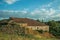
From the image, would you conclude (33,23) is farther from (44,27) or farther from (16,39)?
(16,39)

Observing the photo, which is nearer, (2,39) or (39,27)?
(2,39)

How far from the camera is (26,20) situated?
50438 mm

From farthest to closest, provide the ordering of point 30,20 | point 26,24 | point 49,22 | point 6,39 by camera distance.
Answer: point 49,22
point 30,20
point 26,24
point 6,39

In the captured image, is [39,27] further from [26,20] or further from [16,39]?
[16,39]

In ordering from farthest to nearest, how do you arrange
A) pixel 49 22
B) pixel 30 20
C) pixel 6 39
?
pixel 49 22 < pixel 30 20 < pixel 6 39

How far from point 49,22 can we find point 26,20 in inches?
634

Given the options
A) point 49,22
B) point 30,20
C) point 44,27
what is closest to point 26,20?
point 30,20

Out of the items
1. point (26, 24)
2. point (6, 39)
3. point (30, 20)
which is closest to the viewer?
point (6, 39)

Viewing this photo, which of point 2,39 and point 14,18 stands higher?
point 14,18

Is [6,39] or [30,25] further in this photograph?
[30,25]

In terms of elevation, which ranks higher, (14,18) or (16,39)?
(14,18)

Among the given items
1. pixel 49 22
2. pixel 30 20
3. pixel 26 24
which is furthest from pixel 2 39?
pixel 49 22

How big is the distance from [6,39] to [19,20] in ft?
113

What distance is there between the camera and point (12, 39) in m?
14.6
